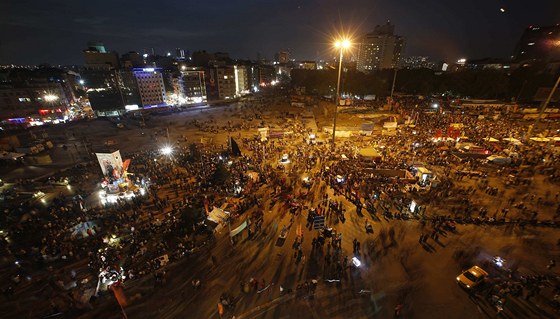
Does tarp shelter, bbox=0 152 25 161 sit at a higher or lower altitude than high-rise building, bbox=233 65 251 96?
lower

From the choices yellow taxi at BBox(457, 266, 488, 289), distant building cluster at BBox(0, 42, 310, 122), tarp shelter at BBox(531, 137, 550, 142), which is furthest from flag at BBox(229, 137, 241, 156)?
distant building cluster at BBox(0, 42, 310, 122)

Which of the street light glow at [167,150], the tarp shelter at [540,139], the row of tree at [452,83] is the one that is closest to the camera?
the tarp shelter at [540,139]

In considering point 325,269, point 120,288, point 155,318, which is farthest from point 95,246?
point 325,269

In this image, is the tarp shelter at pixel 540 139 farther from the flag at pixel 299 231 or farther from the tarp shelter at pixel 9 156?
the tarp shelter at pixel 9 156

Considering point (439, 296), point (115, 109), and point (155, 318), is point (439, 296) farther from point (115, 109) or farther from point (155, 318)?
point (115, 109)

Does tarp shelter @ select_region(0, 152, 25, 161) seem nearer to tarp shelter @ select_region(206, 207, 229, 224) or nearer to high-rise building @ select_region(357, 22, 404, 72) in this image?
tarp shelter @ select_region(206, 207, 229, 224)

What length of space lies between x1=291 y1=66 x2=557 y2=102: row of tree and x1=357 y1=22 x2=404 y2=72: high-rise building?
94.5m

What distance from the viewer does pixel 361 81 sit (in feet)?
228

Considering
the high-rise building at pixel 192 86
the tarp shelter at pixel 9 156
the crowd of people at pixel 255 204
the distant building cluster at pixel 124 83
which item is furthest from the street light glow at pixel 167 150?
the high-rise building at pixel 192 86

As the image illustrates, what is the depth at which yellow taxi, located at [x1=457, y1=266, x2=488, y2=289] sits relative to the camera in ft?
35.8

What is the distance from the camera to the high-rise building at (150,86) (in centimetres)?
6338

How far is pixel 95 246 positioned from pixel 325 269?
13.6 m

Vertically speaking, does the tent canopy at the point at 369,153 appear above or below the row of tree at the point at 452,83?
below

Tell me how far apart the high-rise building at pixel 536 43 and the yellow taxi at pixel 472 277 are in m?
106
